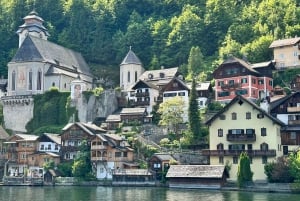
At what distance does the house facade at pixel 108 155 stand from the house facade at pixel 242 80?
19044 millimetres

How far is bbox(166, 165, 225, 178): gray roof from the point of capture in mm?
56263

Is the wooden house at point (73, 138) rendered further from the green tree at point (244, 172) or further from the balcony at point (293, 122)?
the balcony at point (293, 122)

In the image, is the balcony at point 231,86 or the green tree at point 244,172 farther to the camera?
the balcony at point 231,86

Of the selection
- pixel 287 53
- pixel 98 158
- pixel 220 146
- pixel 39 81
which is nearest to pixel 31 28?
pixel 39 81

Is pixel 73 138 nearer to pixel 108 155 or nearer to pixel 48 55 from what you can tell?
pixel 108 155

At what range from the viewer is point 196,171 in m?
57.5

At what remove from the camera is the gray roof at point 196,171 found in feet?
185

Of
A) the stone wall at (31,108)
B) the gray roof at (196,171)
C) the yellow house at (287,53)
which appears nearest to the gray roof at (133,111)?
the stone wall at (31,108)

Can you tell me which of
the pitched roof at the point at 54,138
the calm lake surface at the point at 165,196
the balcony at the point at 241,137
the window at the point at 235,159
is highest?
the pitched roof at the point at 54,138

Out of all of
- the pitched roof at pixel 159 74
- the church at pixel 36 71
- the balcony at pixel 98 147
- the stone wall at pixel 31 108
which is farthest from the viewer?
the church at pixel 36 71

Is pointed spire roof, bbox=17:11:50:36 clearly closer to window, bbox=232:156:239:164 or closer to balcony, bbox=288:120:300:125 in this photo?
window, bbox=232:156:239:164

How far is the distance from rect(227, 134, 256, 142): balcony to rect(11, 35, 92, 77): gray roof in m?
46.2

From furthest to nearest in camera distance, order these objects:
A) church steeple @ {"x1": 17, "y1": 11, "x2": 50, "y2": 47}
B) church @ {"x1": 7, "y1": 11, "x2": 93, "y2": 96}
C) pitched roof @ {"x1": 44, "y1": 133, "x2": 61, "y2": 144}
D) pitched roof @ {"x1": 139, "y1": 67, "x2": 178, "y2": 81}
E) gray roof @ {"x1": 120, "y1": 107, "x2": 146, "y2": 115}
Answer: church steeple @ {"x1": 17, "y1": 11, "x2": 50, "y2": 47} < church @ {"x1": 7, "y1": 11, "x2": 93, "y2": 96} < pitched roof @ {"x1": 139, "y1": 67, "x2": 178, "y2": 81} < gray roof @ {"x1": 120, "y1": 107, "x2": 146, "y2": 115} < pitched roof @ {"x1": 44, "y1": 133, "x2": 61, "y2": 144}

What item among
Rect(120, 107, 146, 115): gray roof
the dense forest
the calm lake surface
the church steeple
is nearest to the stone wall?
Rect(120, 107, 146, 115): gray roof
